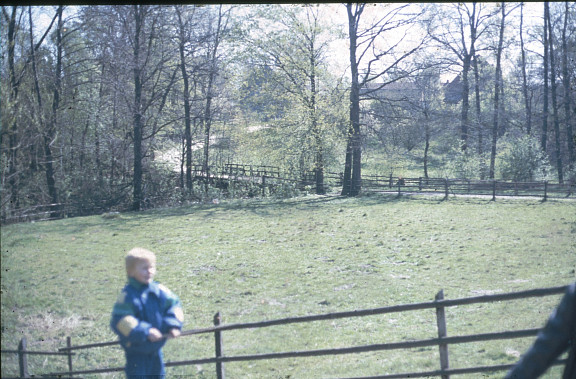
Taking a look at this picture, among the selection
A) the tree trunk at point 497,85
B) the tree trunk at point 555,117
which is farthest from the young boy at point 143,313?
the tree trunk at point 555,117

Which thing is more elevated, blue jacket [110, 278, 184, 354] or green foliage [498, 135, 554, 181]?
green foliage [498, 135, 554, 181]

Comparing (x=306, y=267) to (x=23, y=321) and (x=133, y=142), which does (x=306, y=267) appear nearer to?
(x=133, y=142)

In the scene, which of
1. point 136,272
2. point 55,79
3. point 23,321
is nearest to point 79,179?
point 55,79

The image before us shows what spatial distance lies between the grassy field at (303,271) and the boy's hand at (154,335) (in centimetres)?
144

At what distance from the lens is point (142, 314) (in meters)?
2.24

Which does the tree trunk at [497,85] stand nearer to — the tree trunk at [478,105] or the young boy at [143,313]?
the tree trunk at [478,105]

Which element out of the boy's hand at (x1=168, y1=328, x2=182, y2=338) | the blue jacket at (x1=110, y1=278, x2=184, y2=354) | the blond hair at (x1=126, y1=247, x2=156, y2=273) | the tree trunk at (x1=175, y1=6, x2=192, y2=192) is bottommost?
the boy's hand at (x1=168, y1=328, x2=182, y2=338)

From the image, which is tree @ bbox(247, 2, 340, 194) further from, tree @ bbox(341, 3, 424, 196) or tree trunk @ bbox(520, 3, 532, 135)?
tree trunk @ bbox(520, 3, 532, 135)

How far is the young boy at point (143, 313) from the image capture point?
2.14 metres

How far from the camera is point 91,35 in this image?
365 centimetres

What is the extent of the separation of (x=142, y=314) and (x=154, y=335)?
13 centimetres

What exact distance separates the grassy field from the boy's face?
1536 millimetres

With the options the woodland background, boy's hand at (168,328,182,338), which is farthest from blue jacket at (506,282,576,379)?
the woodland background

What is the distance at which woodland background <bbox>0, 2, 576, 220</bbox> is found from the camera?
357cm
